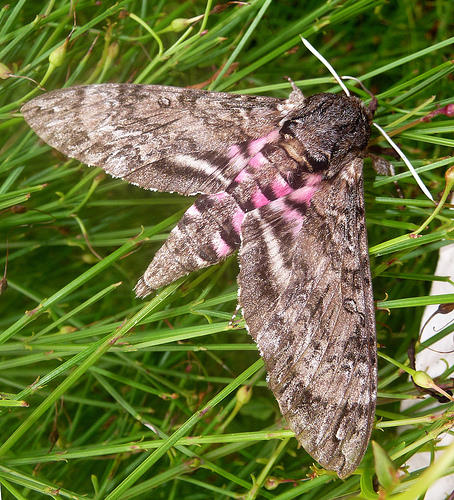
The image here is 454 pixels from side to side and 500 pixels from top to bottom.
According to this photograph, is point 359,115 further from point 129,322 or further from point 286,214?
point 129,322

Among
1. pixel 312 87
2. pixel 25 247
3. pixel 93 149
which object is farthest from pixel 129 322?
pixel 312 87

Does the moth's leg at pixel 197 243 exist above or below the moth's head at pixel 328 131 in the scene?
below

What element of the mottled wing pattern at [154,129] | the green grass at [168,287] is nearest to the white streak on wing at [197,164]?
the mottled wing pattern at [154,129]

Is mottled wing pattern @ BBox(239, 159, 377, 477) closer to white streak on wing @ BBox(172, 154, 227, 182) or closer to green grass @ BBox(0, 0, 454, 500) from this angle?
green grass @ BBox(0, 0, 454, 500)

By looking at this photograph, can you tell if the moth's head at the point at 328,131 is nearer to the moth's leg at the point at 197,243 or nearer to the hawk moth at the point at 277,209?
the hawk moth at the point at 277,209

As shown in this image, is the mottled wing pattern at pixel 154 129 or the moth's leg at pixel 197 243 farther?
the mottled wing pattern at pixel 154 129

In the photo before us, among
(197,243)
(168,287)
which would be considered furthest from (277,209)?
(168,287)

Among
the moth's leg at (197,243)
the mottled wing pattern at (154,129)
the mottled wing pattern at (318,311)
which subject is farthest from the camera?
the mottled wing pattern at (154,129)

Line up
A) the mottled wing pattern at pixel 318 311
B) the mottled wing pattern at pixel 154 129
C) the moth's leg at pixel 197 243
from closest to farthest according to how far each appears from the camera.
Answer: the mottled wing pattern at pixel 318 311, the moth's leg at pixel 197 243, the mottled wing pattern at pixel 154 129
